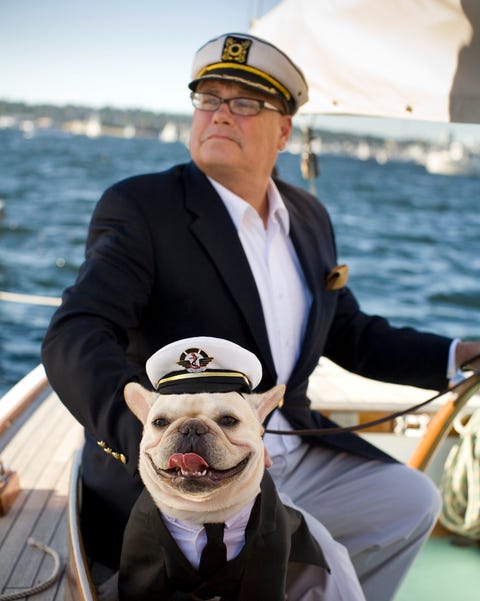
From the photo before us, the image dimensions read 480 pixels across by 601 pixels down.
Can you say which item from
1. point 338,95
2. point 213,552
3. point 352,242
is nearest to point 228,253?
point 213,552

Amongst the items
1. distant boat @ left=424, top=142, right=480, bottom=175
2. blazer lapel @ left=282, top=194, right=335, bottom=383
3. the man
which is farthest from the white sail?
distant boat @ left=424, top=142, right=480, bottom=175

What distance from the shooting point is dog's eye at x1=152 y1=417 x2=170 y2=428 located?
113 centimetres

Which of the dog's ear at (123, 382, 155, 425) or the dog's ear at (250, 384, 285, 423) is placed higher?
the dog's ear at (250, 384, 285, 423)

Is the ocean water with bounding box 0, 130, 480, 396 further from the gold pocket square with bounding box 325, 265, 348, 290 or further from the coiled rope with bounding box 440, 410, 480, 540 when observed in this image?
the gold pocket square with bounding box 325, 265, 348, 290

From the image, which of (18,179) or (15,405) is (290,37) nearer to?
(15,405)

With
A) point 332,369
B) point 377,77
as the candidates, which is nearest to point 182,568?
point 377,77

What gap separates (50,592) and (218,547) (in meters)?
1.05

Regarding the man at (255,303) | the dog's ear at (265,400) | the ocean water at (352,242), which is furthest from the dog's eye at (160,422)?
the ocean water at (352,242)

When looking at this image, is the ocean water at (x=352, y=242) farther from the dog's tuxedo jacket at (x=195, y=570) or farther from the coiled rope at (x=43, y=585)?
the dog's tuxedo jacket at (x=195, y=570)

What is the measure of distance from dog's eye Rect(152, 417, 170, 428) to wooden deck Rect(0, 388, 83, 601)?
1.19m

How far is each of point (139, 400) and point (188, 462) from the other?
0.58 feet

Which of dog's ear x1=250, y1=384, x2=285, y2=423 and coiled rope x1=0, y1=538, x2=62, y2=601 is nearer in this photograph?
dog's ear x1=250, y1=384, x2=285, y2=423

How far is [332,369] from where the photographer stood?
418 centimetres

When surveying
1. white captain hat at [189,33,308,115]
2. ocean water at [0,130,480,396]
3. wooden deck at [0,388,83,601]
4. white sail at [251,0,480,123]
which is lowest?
ocean water at [0,130,480,396]
